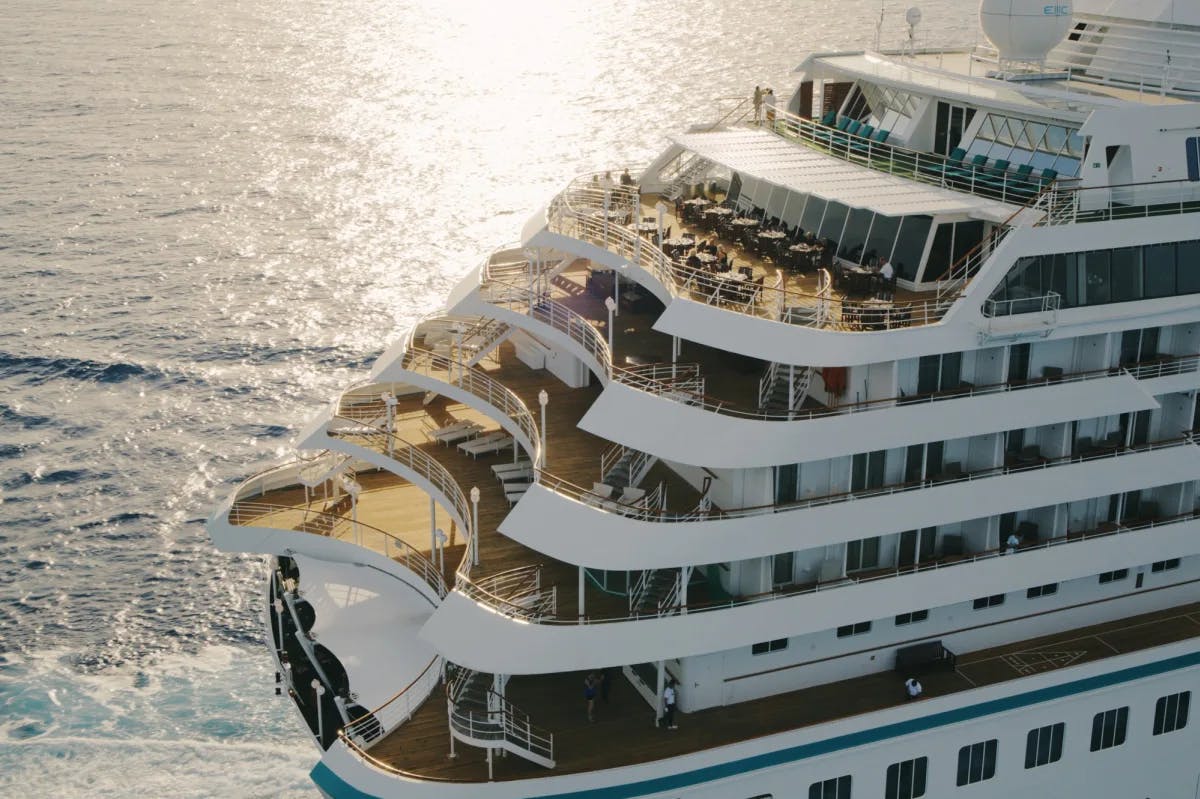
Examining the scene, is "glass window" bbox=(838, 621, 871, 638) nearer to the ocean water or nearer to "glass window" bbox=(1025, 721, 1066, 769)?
"glass window" bbox=(1025, 721, 1066, 769)

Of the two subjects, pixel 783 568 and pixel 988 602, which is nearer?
pixel 783 568

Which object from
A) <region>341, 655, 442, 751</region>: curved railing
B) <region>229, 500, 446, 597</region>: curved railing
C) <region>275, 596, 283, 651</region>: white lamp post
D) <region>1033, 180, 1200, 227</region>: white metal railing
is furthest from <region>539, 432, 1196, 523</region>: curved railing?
<region>275, 596, 283, 651</region>: white lamp post

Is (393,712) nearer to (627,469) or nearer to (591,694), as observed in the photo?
(591,694)

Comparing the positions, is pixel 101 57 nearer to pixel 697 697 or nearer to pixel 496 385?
pixel 496 385

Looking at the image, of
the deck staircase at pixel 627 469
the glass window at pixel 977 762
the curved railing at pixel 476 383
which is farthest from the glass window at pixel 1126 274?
the curved railing at pixel 476 383

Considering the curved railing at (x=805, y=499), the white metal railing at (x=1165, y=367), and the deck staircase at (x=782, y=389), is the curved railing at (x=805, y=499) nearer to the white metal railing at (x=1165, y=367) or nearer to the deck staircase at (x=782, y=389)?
the white metal railing at (x=1165, y=367)

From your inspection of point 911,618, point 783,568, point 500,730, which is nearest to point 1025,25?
point 911,618
